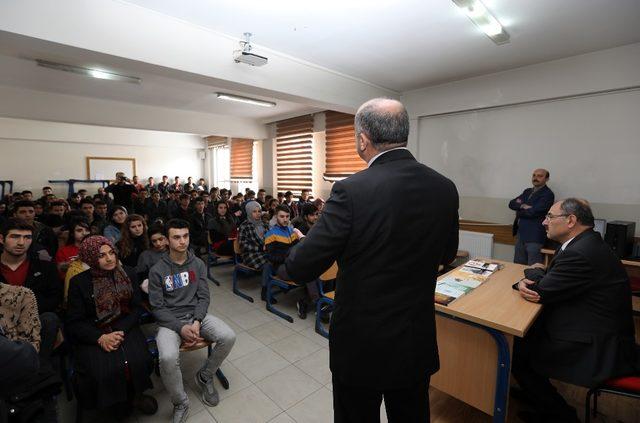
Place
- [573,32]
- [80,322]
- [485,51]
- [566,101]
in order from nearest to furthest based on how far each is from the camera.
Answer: [80,322], [573,32], [485,51], [566,101]

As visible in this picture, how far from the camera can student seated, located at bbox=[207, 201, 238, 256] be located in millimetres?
4750

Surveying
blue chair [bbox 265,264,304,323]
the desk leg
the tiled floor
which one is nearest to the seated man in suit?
the desk leg

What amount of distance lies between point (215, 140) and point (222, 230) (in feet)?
24.7

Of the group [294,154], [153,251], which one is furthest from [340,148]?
[153,251]

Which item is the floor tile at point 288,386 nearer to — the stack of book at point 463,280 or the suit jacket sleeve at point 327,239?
the stack of book at point 463,280

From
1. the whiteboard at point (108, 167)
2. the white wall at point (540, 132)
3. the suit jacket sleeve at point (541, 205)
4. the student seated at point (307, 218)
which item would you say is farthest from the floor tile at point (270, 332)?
the whiteboard at point (108, 167)

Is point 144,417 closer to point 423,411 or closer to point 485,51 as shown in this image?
point 423,411

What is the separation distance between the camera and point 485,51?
370 cm

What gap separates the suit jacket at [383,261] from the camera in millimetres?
962

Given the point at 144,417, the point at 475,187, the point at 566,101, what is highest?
the point at 566,101

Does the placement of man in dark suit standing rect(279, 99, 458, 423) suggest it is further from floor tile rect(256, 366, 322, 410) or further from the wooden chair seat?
the wooden chair seat

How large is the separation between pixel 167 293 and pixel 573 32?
182 inches

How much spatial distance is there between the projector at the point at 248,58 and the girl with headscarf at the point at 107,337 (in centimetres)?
223

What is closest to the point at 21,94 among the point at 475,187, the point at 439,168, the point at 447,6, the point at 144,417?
the point at 144,417
